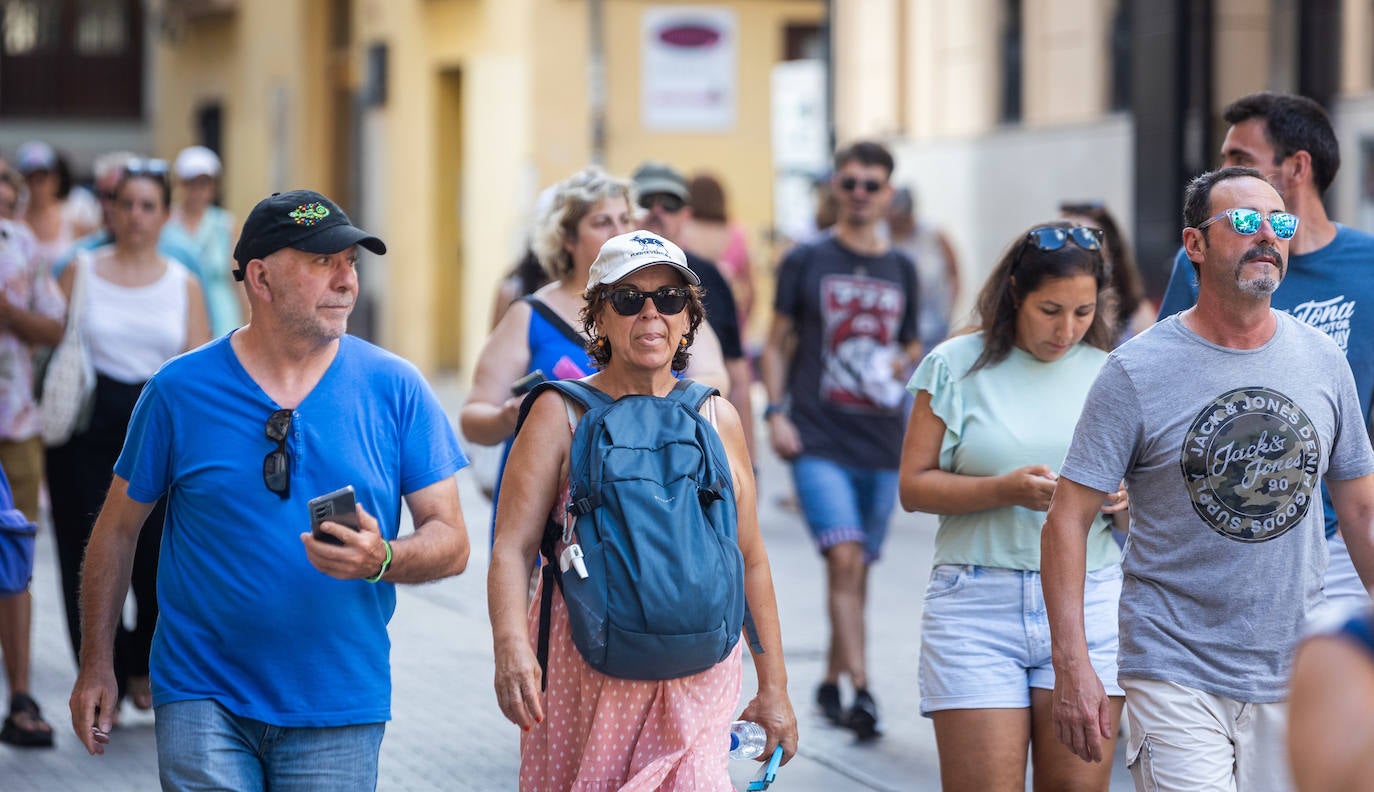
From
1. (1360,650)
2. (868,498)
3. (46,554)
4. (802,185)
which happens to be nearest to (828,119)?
(802,185)

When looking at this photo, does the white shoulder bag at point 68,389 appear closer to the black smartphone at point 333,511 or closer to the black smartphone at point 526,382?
the black smartphone at point 526,382

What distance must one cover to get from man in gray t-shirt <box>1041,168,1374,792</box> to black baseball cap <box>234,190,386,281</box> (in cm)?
161

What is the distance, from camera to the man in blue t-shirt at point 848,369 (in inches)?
311

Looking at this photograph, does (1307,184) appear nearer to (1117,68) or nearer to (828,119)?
(1117,68)

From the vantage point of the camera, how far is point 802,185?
63.8 ft

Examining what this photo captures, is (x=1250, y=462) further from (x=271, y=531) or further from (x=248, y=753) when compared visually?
(x=248, y=753)

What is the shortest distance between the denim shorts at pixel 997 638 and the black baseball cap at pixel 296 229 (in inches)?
67.9

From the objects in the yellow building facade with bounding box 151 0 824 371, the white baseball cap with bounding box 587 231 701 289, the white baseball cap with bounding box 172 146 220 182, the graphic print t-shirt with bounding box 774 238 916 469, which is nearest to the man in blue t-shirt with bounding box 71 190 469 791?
the white baseball cap with bounding box 587 231 701 289

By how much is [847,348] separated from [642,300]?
383 centimetres

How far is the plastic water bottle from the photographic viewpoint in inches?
171

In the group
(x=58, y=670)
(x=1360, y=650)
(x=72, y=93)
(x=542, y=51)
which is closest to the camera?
(x=1360, y=650)

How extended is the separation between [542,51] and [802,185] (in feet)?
14.1

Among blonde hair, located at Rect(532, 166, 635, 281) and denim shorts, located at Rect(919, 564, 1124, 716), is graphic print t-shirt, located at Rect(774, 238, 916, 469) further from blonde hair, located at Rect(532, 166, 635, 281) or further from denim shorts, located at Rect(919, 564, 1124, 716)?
denim shorts, located at Rect(919, 564, 1124, 716)

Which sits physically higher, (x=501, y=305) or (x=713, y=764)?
(x=501, y=305)
